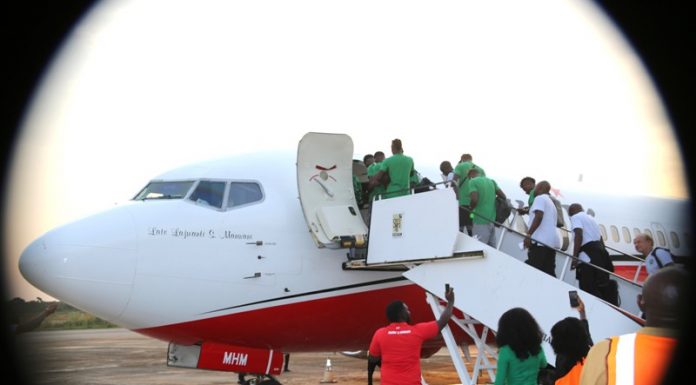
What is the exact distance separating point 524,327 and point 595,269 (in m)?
4.38

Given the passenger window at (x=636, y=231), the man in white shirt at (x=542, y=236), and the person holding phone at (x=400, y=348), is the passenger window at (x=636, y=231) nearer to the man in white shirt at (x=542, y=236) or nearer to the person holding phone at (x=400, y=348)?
the man in white shirt at (x=542, y=236)

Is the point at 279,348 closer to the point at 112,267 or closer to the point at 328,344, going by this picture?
the point at 328,344

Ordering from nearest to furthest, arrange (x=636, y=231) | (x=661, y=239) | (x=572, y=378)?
(x=572, y=378) < (x=636, y=231) < (x=661, y=239)

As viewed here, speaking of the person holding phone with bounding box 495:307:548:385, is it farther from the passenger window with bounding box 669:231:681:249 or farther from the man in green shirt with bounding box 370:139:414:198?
the passenger window with bounding box 669:231:681:249

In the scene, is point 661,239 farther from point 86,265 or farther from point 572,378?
point 572,378

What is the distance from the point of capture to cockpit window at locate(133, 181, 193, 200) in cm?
1088

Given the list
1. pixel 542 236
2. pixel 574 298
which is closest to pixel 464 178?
pixel 542 236

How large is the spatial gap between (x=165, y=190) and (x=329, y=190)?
234 cm

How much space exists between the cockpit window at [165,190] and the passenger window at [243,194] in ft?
2.00

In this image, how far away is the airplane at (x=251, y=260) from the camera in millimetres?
9641

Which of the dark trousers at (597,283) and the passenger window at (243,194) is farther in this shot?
the passenger window at (243,194)

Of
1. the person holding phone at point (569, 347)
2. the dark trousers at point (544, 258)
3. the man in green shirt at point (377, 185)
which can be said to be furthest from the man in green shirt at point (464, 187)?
the person holding phone at point (569, 347)

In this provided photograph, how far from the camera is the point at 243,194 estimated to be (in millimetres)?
10953

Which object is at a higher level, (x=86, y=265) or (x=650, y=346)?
(x=650, y=346)
